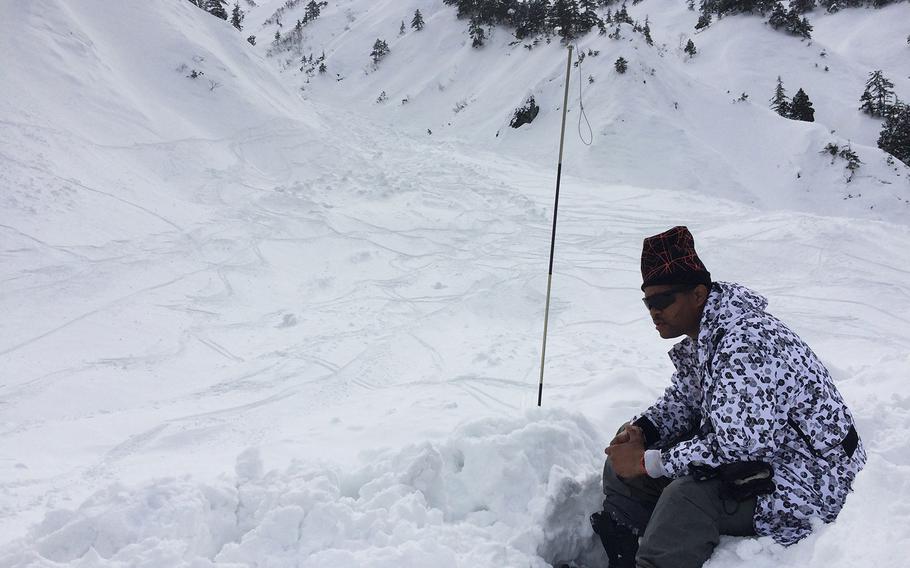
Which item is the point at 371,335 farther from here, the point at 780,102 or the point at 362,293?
the point at 780,102

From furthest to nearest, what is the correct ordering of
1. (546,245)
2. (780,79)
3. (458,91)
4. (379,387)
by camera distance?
1. (458,91)
2. (780,79)
3. (546,245)
4. (379,387)

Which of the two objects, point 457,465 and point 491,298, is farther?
point 491,298

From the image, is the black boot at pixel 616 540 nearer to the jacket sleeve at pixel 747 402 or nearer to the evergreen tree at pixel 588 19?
the jacket sleeve at pixel 747 402

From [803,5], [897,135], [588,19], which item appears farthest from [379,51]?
[897,135]

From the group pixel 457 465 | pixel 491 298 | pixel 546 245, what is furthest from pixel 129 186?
pixel 457 465

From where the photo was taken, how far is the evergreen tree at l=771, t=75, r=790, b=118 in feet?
58.6

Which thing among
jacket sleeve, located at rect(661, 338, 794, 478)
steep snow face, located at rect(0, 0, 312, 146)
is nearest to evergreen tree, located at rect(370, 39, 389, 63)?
steep snow face, located at rect(0, 0, 312, 146)

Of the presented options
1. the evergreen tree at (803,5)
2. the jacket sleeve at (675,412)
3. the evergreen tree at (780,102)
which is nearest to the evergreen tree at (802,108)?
the evergreen tree at (780,102)

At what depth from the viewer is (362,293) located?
7.78 metres

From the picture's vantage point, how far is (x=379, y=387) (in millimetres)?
5621

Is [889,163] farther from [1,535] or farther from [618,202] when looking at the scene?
[1,535]

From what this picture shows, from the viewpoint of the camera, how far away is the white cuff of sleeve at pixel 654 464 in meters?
2.41

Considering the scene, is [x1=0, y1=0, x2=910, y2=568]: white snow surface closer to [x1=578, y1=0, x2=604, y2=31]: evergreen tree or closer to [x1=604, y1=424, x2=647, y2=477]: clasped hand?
[x1=604, y1=424, x2=647, y2=477]: clasped hand

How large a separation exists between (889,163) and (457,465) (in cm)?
1626
